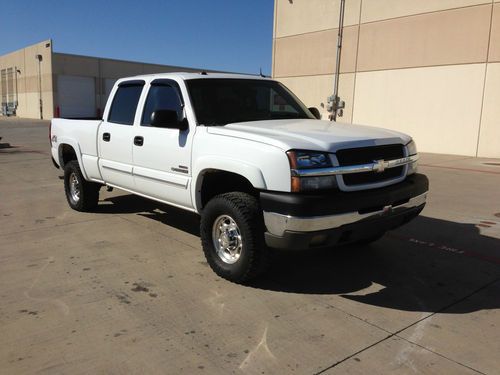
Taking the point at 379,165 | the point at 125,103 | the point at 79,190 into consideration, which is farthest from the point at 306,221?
the point at 79,190

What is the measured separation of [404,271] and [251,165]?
6.68 ft

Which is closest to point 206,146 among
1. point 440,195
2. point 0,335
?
point 0,335

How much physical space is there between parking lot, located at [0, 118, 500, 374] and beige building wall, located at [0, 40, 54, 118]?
46665mm

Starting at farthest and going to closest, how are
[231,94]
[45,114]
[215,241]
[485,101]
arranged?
[45,114]
[485,101]
[231,94]
[215,241]

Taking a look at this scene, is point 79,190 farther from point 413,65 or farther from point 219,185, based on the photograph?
point 413,65

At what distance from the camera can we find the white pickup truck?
378 cm

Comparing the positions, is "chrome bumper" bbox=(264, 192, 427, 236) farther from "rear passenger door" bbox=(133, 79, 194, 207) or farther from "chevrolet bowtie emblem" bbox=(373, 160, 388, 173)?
"rear passenger door" bbox=(133, 79, 194, 207)

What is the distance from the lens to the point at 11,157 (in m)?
14.5

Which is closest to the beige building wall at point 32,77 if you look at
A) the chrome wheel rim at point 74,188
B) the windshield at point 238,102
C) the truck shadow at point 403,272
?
the chrome wheel rim at point 74,188

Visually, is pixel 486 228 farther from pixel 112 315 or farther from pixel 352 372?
pixel 112 315

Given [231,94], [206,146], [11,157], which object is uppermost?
[231,94]

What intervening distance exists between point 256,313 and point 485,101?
15.9 metres

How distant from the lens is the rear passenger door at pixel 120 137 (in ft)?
18.7

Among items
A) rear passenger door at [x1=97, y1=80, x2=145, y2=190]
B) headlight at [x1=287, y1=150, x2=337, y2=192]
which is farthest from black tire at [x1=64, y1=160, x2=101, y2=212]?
headlight at [x1=287, y1=150, x2=337, y2=192]
